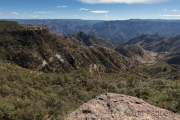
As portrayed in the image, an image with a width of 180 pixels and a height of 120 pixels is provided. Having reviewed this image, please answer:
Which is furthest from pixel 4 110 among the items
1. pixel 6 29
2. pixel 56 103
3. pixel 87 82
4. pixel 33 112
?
pixel 6 29

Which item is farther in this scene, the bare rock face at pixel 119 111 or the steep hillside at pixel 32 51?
the steep hillside at pixel 32 51

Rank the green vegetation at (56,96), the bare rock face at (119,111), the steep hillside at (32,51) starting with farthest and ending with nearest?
the steep hillside at (32,51) < the green vegetation at (56,96) < the bare rock face at (119,111)

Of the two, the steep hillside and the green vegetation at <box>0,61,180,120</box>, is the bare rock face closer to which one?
the green vegetation at <box>0,61,180,120</box>

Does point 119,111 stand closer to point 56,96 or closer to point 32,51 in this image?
point 56,96

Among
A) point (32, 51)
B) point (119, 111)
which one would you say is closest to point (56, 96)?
point (119, 111)

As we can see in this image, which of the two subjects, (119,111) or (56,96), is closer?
(119,111)

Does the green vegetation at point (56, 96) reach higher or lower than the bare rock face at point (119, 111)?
lower

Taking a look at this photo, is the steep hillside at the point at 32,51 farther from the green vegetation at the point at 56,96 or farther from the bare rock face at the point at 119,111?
the bare rock face at the point at 119,111

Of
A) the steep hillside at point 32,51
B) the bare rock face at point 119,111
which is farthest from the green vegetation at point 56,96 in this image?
the steep hillside at point 32,51

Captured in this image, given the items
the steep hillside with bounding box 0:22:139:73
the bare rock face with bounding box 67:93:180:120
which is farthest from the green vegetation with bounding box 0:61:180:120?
the steep hillside with bounding box 0:22:139:73

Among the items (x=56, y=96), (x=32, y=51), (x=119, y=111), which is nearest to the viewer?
(x=119, y=111)
